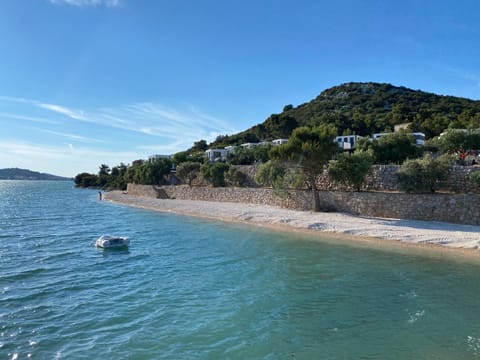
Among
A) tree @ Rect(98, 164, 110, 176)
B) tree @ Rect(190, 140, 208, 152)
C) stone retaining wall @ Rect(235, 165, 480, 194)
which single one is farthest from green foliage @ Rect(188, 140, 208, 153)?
stone retaining wall @ Rect(235, 165, 480, 194)

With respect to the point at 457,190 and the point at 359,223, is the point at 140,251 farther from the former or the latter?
the point at 457,190

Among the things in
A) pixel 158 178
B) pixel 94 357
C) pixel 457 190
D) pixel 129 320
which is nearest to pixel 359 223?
pixel 457 190

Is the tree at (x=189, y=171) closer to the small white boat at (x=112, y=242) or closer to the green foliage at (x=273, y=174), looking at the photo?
the green foliage at (x=273, y=174)

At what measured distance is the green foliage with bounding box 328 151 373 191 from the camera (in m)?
30.6

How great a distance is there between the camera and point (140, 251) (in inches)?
826

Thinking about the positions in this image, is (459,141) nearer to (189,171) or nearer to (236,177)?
(236,177)

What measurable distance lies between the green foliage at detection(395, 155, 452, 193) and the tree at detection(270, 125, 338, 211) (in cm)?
715

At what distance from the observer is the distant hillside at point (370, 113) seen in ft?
261

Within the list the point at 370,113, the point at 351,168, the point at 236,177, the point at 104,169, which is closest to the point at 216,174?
the point at 236,177

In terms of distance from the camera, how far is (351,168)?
101 feet

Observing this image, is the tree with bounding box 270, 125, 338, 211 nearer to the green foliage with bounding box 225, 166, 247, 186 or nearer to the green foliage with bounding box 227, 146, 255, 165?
the green foliage with bounding box 225, 166, 247, 186

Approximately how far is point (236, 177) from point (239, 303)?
129ft

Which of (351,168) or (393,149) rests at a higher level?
(393,149)

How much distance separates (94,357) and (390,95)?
495ft
